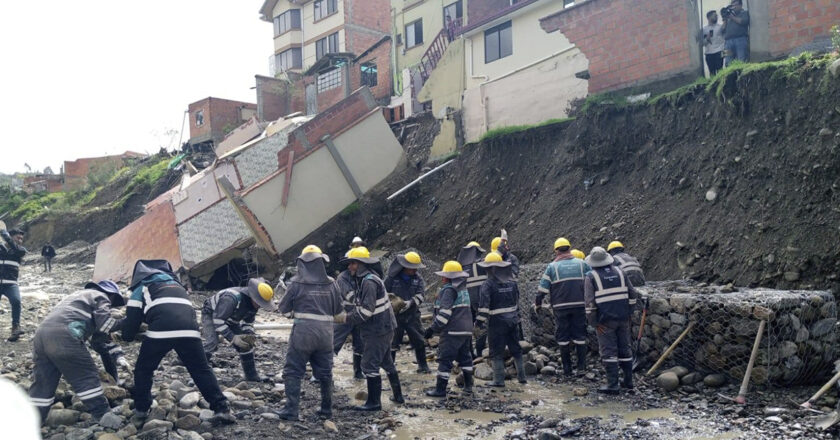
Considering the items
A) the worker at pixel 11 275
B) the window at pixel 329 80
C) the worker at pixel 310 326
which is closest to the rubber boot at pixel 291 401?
the worker at pixel 310 326

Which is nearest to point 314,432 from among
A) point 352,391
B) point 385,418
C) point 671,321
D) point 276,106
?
point 385,418

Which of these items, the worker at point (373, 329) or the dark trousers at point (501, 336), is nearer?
the worker at point (373, 329)

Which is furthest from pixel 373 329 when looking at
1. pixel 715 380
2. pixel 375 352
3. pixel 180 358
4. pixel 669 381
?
pixel 715 380

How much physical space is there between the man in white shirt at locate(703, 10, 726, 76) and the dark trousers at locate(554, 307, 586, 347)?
6.06 m

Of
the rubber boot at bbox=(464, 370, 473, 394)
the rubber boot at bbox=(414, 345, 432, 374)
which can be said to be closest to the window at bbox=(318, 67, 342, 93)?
the rubber boot at bbox=(414, 345, 432, 374)

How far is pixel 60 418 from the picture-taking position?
17.8ft

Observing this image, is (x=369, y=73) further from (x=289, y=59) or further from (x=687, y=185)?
(x=687, y=185)

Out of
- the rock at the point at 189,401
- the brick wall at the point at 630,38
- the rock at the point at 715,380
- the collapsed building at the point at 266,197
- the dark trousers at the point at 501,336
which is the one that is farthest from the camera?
the collapsed building at the point at 266,197

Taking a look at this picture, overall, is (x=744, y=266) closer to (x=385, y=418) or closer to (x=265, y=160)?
(x=385, y=418)

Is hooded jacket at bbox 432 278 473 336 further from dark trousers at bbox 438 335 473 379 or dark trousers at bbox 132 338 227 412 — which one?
dark trousers at bbox 132 338 227 412

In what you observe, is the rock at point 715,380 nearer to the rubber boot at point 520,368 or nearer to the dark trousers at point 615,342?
the dark trousers at point 615,342

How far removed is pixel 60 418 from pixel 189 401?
1.09 metres

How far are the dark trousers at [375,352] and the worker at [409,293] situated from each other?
1409mm

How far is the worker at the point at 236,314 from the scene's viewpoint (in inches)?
261
